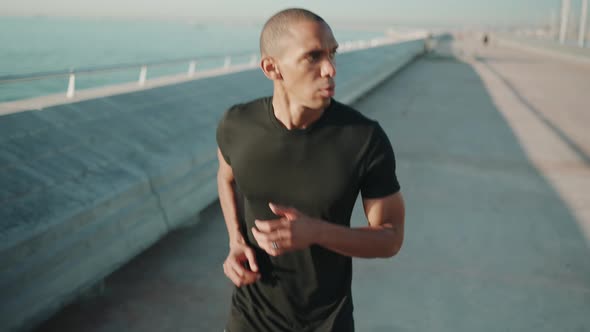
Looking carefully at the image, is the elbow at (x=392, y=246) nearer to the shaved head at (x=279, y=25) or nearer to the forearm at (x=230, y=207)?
the forearm at (x=230, y=207)

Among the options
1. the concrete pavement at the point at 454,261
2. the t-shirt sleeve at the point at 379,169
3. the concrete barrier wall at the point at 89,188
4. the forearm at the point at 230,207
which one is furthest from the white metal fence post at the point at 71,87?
the t-shirt sleeve at the point at 379,169

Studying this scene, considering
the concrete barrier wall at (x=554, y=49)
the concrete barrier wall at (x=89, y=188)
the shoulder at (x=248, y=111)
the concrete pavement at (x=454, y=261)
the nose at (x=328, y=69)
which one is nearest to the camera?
the nose at (x=328, y=69)

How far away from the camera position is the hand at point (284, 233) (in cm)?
159

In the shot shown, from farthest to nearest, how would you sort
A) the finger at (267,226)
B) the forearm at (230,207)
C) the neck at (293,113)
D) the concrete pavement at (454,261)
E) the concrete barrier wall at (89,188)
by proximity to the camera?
the concrete pavement at (454,261)
the concrete barrier wall at (89,188)
the forearm at (230,207)
the neck at (293,113)
the finger at (267,226)

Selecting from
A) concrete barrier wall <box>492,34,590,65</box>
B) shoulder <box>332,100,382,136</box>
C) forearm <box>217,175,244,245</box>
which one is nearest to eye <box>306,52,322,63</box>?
shoulder <box>332,100,382,136</box>

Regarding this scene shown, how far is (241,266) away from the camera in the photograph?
2.04 metres

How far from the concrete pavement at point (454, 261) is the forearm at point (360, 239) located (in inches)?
94.7

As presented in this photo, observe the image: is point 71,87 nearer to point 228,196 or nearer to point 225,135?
point 228,196

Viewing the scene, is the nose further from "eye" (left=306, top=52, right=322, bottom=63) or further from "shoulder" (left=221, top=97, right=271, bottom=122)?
"shoulder" (left=221, top=97, right=271, bottom=122)

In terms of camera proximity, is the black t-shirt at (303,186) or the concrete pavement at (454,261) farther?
the concrete pavement at (454,261)

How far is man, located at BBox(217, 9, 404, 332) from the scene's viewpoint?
6.05 ft

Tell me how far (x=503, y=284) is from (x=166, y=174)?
358cm

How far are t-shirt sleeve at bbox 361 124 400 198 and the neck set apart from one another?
0.82ft

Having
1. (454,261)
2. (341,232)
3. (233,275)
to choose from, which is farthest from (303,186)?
(454,261)
